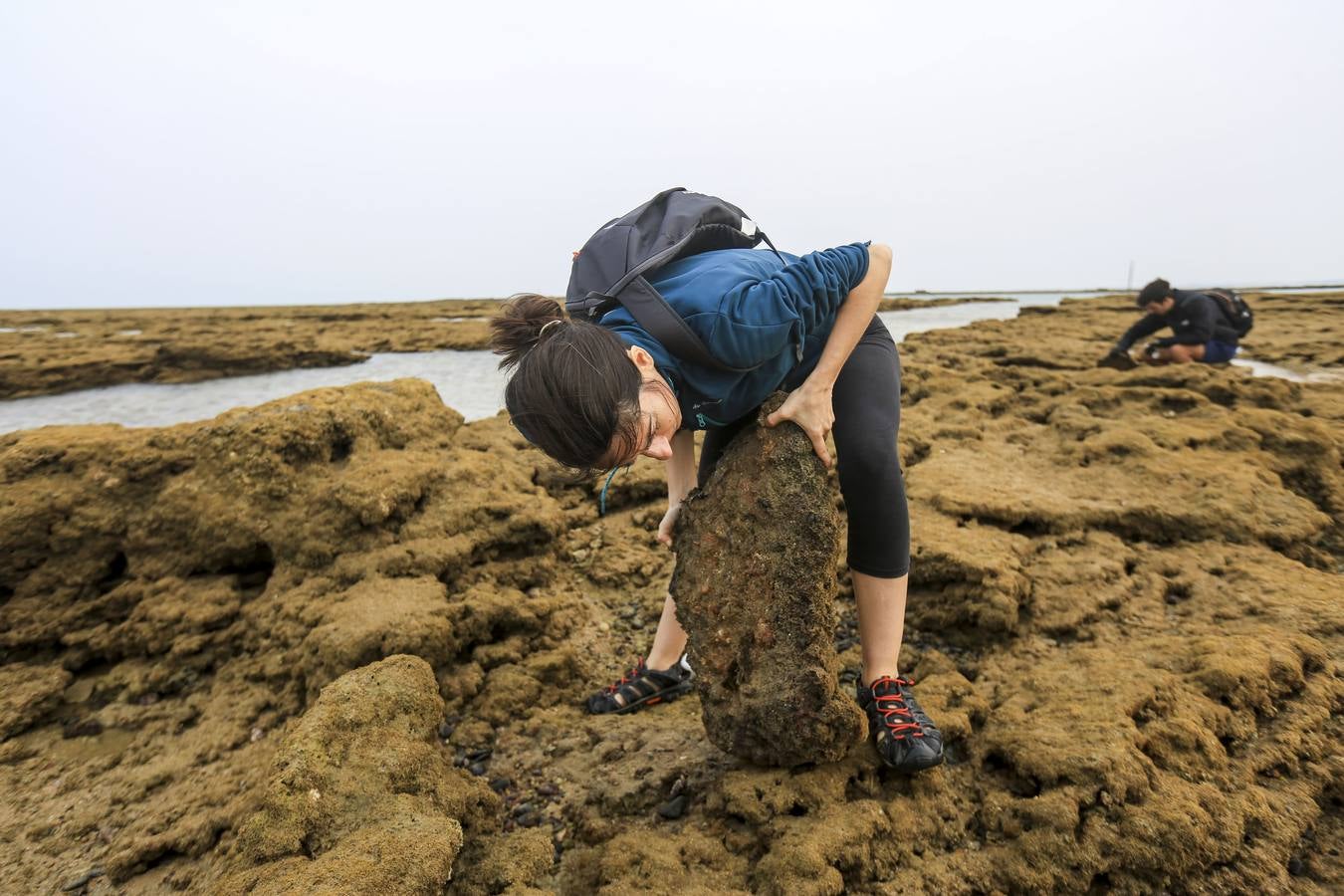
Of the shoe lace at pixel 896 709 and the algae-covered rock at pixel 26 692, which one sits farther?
the algae-covered rock at pixel 26 692

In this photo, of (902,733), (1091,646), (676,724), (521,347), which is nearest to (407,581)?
(676,724)

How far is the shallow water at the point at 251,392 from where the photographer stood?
4863mm

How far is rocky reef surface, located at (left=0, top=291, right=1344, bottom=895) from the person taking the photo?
57.9 inches

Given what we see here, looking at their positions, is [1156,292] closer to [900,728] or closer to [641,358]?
[900,728]

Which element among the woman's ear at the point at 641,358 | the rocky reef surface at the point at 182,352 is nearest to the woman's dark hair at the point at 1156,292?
the rocky reef surface at the point at 182,352

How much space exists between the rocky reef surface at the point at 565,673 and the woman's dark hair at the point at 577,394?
81 centimetres

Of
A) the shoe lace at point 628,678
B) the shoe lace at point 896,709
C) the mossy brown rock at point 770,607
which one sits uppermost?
the mossy brown rock at point 770,607

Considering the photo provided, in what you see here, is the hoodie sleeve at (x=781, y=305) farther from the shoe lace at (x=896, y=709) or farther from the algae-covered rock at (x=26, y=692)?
the algae-covered rock at (x=26, y=692)

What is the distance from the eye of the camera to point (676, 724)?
6.68ft

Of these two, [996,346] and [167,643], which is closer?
[167,643]

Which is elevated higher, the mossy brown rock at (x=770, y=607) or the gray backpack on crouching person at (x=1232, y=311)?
the gray backpack on crouching person at (x=1232, y=311)

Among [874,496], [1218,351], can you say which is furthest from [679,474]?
[1218,351]

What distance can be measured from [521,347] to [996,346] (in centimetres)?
638

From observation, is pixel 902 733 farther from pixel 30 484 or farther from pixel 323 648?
pixel 30 484
